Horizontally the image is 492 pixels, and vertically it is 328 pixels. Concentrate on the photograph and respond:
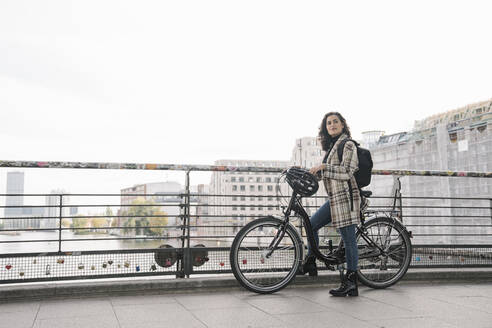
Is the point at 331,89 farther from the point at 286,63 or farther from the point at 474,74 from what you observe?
the point at 474,74

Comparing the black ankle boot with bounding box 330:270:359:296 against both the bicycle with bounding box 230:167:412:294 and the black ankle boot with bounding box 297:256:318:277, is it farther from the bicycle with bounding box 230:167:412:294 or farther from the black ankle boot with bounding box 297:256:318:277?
the black ankle boot with bounding box 297:256:318:277

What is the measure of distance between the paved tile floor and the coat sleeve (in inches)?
43.1

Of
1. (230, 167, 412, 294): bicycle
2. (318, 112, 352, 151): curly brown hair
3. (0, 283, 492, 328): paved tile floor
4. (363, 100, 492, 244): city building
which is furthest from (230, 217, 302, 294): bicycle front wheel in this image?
(363, 100, 492, 244): city building

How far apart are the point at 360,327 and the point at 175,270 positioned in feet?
7.29

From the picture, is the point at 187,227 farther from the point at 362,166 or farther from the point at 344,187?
the point at 362,166

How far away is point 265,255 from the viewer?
4500 mm

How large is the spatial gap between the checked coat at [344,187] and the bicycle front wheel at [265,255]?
1.49 feet

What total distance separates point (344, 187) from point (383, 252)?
916 mm

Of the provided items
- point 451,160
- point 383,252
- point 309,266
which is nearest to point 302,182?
point 309,266

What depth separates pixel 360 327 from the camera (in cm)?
319

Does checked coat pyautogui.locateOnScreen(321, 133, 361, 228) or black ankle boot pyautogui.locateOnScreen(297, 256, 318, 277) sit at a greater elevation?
checked coat pyautogui.locateOnScreen(321, 133, 361, 228)

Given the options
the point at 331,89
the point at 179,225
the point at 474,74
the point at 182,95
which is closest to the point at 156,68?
the point at 182,95

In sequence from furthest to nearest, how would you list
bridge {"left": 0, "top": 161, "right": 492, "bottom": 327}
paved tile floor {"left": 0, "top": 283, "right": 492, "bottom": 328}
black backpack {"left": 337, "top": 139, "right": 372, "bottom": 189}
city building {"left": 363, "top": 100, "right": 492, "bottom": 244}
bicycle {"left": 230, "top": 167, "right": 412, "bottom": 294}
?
city building {"left": 363, "top": 100, "right": 492, "bottom": 244} < black backpack {"left": 337, "top": 139, "right": 372, "bottom": 189} < bicycle {"left": 230, "top": 167, "right": 412, "bottom": 294} < bridge {"left": 0, "top": 161, "right": 492, "bottom": 327} < paved tile floor {"left": 0, "top": 283, "right": 492, "bottom": 328}

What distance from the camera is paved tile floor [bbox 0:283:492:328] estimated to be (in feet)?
10.9
